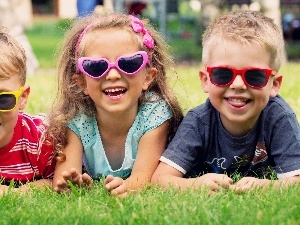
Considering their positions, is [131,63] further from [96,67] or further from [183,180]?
[183,180]

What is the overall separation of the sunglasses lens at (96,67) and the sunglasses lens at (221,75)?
641 millimetres

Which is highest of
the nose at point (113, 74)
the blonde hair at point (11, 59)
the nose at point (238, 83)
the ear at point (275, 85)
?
the blonde hair at point (11, 59)

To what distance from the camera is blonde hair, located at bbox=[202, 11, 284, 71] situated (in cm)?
390

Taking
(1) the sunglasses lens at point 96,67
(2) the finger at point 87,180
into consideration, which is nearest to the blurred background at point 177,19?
(1) the sunglasses lens at point 96,67

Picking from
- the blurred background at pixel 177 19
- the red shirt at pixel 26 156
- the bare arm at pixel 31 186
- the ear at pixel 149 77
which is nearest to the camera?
the bare arm at pixel 31 186

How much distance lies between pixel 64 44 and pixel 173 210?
1746 millimetres

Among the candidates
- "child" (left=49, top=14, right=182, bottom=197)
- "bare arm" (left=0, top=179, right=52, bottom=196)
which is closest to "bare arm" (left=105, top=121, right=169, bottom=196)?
"child" (left=49, top=14, right=182, bottom=197)

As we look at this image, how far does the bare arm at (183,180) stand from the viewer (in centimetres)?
361

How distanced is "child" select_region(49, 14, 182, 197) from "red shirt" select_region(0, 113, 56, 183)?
0.29 ft

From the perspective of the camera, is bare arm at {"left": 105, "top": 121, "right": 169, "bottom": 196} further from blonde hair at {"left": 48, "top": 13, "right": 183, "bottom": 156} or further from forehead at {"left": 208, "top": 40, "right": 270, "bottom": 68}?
forehead at {"left": 208, "top": 40, "right": 270, "bottom": 68}

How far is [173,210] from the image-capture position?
312 centimetres

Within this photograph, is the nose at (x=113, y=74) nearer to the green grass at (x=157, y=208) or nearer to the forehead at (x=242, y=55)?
the forehead at (x=242, y=55)

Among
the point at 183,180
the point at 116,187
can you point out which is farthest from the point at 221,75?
the point at 116,187

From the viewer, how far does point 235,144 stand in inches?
164
